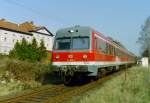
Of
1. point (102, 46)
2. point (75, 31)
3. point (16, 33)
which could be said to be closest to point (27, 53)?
point (102, 46)

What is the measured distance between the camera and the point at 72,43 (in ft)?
61.1

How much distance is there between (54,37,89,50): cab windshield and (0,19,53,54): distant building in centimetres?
4836

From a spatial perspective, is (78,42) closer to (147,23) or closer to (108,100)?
(108,100)

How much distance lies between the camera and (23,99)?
13.0 meters

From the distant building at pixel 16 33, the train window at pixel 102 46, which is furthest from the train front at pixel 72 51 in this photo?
the distant building at pixel 16 33

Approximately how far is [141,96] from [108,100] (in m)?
1.16

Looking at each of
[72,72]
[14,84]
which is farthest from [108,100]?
[14,84]

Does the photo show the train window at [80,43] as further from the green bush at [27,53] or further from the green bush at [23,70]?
the green bush at [27,53]

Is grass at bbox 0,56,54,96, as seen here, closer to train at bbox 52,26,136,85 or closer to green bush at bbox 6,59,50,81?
green bush at bbox 6,59,50,81

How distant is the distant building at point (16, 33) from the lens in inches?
2792

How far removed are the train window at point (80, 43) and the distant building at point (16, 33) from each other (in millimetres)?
48859

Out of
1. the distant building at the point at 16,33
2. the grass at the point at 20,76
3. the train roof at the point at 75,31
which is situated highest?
the distant building at the point at 16,33

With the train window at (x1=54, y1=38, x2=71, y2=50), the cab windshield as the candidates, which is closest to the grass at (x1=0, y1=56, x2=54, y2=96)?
the train window at (x1=54, y1=38, x2=71, y2=50)

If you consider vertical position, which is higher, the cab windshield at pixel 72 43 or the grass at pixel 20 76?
the cab windshield at pixel 72 43
